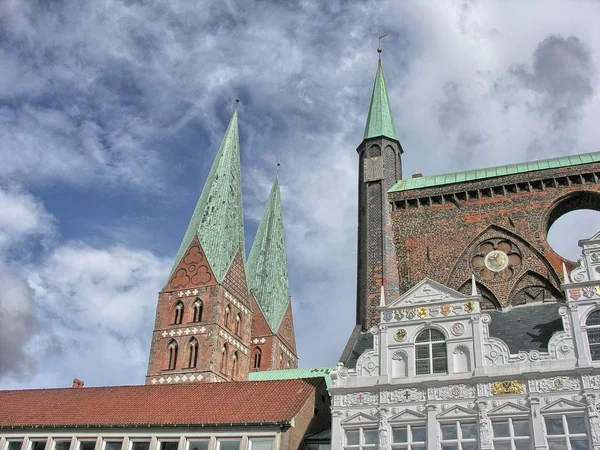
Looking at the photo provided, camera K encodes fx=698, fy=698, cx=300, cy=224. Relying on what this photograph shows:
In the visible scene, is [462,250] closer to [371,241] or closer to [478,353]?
[371,241]

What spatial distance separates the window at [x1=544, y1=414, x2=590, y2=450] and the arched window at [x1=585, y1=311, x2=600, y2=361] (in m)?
1.70

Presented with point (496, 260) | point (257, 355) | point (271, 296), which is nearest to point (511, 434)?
point (496, 260)

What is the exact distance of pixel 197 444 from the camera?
19.9 metres

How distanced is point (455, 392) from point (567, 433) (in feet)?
9.00

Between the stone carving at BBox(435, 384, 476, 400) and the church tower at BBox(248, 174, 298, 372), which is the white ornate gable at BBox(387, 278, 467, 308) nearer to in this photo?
the stone carving at BBox(435, 384, 476, 400)

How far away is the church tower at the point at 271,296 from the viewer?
56.0 m

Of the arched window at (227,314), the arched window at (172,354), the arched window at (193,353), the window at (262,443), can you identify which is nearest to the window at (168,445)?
the window at (262,443)

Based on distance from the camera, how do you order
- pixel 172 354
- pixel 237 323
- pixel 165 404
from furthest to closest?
pixel 237 323 < pixel 172 354 < pixel 165 404

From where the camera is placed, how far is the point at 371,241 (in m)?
26.9

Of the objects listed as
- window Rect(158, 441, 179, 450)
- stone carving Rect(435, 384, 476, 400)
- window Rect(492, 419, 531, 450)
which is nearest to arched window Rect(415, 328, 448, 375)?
Result: stone carving Rect(435, 384, 476, 400)

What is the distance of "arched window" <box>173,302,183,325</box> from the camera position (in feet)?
152

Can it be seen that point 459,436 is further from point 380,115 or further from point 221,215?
point 221,215

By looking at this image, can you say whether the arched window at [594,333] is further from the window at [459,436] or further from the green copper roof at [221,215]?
the green copper roof at [221,215]

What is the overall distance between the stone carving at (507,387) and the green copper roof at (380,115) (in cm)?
1537
